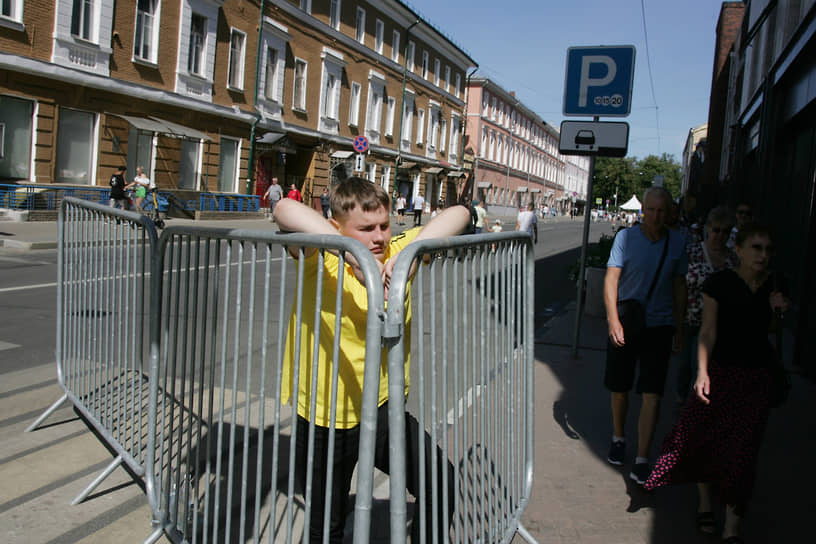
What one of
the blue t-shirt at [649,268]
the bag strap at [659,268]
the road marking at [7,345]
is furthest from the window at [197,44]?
the bag strap at [659,268]

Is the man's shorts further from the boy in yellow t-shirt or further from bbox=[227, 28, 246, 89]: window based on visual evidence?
bbox=[227, 28, 246, 89]: window

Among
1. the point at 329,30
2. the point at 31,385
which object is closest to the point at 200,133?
the point at 329,30

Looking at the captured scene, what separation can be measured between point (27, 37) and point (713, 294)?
18507 mm

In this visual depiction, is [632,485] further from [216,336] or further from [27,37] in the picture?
[27,37]

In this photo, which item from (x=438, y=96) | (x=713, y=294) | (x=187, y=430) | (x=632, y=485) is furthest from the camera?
(x=438, y=96)

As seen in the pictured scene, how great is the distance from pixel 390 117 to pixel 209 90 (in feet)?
52.4

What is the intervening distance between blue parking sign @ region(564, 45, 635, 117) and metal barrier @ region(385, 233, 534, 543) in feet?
14.5

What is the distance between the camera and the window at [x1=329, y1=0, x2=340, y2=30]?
30.6 m

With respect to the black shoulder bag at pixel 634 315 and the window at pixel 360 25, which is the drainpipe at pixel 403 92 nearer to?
the window at pixel 360 25

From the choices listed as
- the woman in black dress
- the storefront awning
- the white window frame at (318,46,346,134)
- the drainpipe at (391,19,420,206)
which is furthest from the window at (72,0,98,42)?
the drainpipe at (391,19,420,206)

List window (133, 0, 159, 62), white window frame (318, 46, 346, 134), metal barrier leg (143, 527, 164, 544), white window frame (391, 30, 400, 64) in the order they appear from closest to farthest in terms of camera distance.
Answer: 1. metal barrier leg (143, 527, 164, 544)
2. window (133, 0, 159, 62)
3. white window frame (318, 46, 346, 134)
4. white window frame (391, 30, 400, 64)

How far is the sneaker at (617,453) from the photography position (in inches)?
162

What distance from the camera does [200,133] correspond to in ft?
74.2

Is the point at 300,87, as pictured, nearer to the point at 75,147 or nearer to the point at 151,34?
the point at 151,34
